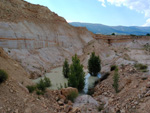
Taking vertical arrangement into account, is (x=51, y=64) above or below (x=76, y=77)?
below

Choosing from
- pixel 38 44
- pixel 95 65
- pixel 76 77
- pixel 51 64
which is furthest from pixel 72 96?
pixel 38 44

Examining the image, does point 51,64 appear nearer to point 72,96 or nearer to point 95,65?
point 95,65

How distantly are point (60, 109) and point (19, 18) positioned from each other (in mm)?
17153

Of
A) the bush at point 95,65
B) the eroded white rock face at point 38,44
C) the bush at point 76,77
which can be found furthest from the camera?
the bush at point 95,65

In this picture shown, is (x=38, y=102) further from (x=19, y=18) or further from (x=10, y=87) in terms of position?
(x=19, y=18)

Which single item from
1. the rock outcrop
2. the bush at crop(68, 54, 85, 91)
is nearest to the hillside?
the rock outcrop

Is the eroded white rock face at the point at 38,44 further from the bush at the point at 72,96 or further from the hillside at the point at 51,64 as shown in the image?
the bush at the point at 72,96

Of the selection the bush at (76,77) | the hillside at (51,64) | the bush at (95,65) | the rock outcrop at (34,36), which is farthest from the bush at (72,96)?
the bush at (95,65)

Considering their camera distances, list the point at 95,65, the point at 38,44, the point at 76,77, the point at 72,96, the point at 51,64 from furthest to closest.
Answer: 1. the point at 38,44
2. the point at 51,64
3. the point at 95,65
4. the point at 76,77
5. the point at 72,96

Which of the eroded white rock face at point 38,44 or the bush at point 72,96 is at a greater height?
the eroded white rock face at point 38,44

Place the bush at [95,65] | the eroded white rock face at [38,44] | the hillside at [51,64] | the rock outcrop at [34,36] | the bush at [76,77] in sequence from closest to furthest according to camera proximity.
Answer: the hillside at [51,64], the bush at [76,77], the eroded white rock face at [38,44], the rock outcrop at [34,36], the bush at [95,65]

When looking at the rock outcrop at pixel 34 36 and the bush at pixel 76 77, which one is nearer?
the bush at pixel 76 77

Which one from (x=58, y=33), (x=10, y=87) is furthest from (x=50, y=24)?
(x=10, y=87)

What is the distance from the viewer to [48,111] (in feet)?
16.0
